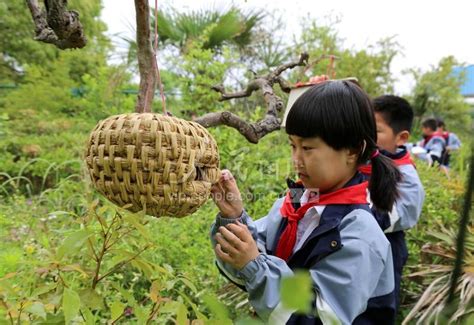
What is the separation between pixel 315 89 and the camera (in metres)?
0.93

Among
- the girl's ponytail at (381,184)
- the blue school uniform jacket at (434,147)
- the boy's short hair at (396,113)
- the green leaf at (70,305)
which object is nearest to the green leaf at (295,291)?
the green leaf at (70,305)

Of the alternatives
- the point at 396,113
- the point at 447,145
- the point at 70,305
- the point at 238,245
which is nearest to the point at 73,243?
the point at 70,305

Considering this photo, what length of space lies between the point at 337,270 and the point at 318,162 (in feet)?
0.67

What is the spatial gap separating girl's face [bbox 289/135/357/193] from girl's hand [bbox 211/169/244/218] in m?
0.13

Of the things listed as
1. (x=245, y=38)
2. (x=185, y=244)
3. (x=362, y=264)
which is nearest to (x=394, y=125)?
(x=185, y=244)

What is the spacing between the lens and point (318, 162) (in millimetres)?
875

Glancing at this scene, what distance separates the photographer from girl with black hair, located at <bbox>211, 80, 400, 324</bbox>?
2.52 feet

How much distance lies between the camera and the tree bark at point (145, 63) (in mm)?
731

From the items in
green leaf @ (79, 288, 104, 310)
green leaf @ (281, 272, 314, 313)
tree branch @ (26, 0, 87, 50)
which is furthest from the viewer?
tree branch @ (26, 0, 87, 50)

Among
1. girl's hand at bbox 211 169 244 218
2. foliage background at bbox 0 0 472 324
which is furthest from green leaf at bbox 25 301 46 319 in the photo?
girl's hand at bbox 211 169 244 218

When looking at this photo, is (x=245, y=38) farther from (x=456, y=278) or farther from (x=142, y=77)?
(x=456, y=278)

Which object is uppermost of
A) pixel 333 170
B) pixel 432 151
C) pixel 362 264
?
pixel 333 170

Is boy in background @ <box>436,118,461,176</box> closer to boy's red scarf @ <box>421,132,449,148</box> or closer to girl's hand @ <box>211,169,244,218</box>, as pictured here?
boy's red scarf @ <box>421,132,449,148</box>

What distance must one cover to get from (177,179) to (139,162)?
6cm
